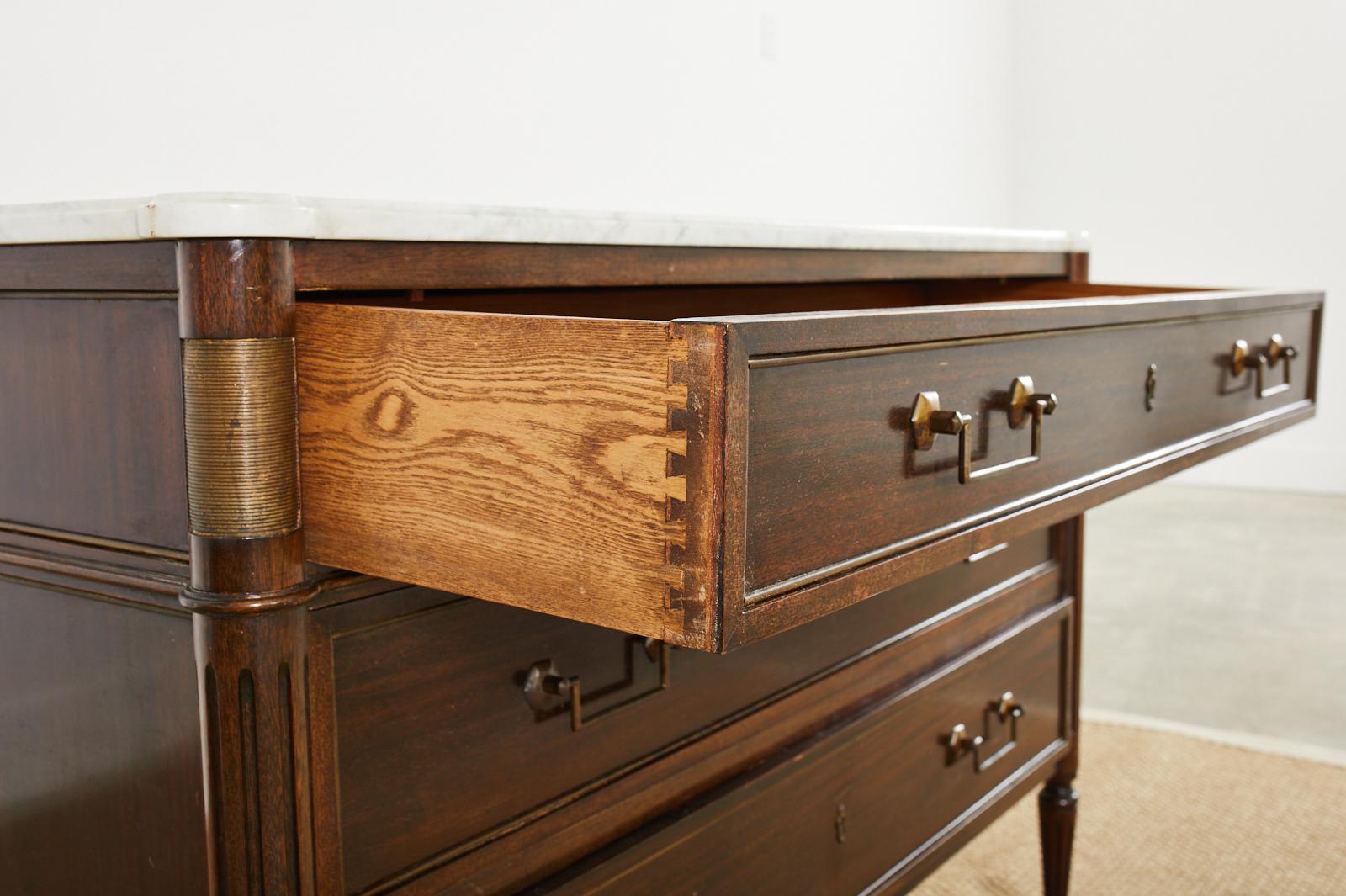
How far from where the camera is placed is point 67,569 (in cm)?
78

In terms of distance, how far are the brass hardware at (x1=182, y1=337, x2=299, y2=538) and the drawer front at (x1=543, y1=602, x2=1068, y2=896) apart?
0.36 meters

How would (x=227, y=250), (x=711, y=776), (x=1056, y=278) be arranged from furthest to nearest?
(x=1056, y=278) < (x=711, y=776) < (x=227, y=250)

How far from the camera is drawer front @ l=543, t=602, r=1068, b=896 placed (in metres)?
0.97

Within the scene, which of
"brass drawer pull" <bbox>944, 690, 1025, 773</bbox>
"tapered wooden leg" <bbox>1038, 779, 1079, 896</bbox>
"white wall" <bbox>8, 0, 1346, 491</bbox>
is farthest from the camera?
"tapered wooden leg" <bbox>1038, 779, 1079, 896</bbox>

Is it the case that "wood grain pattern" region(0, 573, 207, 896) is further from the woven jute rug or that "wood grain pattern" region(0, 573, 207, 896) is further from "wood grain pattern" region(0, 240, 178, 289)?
the woven jute rug

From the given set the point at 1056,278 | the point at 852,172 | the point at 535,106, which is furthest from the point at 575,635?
the point at 852,172

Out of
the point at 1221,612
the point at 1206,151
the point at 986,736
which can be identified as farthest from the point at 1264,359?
the point at 1206,151

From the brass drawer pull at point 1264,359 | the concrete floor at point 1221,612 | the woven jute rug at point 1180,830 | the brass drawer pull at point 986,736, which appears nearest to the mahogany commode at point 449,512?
the brass drawer pull at point 1264,359

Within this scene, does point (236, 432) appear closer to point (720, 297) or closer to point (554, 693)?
point (554, 693)

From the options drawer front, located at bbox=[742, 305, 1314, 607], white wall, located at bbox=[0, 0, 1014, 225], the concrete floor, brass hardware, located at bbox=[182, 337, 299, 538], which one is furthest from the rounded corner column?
the concrete floor

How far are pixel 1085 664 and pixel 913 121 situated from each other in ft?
6.66

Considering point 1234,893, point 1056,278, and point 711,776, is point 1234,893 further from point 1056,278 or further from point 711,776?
point 711,776

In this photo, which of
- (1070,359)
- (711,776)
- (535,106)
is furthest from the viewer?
(535,106)

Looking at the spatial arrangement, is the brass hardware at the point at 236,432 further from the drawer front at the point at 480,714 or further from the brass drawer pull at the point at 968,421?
the brass drawer pull at the point at 968,421
